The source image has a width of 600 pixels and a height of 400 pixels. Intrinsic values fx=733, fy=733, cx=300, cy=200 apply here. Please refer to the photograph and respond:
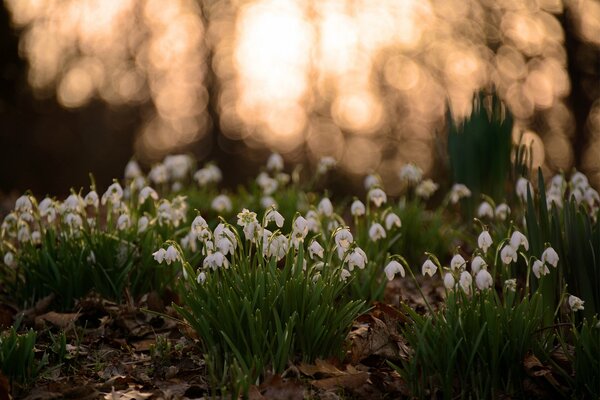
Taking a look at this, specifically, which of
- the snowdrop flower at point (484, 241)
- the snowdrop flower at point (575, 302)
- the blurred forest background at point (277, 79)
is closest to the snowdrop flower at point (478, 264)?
the snowdrop flower at point (484, 241)

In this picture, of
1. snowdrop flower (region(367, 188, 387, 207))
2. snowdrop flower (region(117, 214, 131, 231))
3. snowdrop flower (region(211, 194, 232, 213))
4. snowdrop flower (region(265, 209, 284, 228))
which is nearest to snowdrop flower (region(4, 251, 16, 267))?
snowdrop flower (region(117, 214, 131, 231))

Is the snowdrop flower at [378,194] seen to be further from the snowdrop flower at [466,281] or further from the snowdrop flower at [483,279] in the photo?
the snowdrop flower at [483,279]

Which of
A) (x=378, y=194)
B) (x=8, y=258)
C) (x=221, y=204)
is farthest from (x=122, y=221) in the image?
(x=378, y=194)

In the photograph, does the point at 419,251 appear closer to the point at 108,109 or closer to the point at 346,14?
the point at 346,14

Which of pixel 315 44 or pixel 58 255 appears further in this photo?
pixel 315 44

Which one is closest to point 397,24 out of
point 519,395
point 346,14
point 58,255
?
point 346,14
